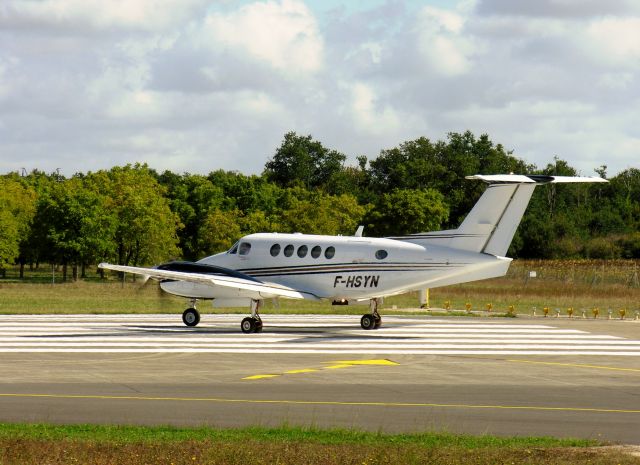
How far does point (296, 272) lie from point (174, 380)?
13150 mm

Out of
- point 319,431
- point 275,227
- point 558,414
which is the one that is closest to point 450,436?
point 319,431

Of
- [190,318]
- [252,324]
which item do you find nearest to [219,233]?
[190,318]

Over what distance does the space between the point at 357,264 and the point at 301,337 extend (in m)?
3.27

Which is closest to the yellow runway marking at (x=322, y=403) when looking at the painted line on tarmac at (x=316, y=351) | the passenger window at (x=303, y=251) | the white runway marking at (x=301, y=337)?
the painted line on tarmac at (x=316, y=351)

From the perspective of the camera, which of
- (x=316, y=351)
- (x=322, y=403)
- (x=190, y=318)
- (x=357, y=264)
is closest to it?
(x=322, y=403)

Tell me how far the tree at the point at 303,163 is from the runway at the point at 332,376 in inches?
4034

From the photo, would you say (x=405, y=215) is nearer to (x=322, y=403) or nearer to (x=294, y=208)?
(x=294, y=208)

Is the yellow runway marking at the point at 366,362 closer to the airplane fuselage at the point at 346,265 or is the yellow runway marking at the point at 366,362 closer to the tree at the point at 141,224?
the airplane fuselage at the point at 346,265

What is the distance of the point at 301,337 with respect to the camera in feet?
105

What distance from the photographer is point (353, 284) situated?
110 ft

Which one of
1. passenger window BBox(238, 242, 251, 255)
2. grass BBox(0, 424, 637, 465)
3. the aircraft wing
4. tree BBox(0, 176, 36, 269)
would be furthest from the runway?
tree BBox(0, 176, 36, 269)

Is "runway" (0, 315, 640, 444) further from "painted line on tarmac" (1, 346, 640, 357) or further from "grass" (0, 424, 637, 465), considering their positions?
"grass" (0, 424, 637, 465)

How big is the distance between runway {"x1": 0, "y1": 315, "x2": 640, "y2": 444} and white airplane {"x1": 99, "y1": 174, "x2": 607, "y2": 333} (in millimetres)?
1390

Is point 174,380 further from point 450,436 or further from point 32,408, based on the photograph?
point 450,436
